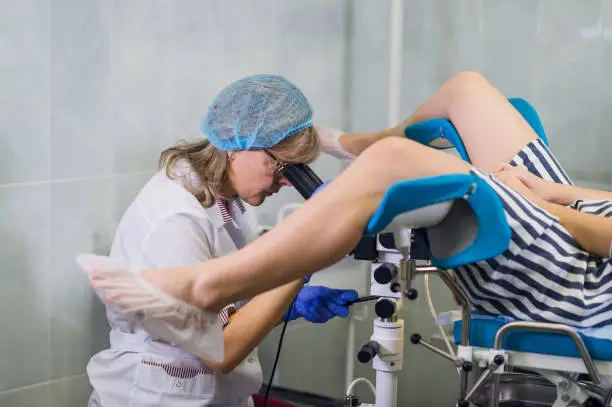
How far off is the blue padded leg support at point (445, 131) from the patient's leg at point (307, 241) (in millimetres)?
564

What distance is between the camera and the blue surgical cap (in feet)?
6.24

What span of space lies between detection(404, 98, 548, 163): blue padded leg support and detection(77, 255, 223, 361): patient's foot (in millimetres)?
800

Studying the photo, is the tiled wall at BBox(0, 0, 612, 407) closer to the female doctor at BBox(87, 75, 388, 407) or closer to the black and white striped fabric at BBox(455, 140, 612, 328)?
the female doctor at BBox(87, 75, 388, 407)

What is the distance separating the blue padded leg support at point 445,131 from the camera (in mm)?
2031

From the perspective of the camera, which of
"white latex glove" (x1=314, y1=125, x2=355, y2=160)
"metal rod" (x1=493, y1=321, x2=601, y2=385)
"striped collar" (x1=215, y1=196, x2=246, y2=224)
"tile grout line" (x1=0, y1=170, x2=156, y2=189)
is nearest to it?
"metal rod" (x1=493, y1=321, x2=601, y2=385)

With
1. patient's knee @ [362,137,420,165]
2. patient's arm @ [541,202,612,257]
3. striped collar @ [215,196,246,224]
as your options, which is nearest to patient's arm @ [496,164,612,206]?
patient's arm @ [541,202,612,257]

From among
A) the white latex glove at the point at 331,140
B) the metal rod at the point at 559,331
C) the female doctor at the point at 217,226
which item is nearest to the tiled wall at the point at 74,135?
the female doctor at the point at 217,226

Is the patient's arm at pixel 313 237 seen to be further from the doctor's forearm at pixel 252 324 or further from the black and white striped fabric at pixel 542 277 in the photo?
the doctor's forearm at pixel 252 324

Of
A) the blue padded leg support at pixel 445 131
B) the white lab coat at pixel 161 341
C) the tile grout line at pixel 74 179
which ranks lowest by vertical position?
the white lab coat at pixel 161 341

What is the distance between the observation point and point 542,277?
1.70 meters

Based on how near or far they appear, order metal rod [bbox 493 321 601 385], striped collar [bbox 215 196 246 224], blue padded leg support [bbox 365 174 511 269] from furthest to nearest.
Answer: striped collar [bbox 215 196 246 224] → metal rod [bbox 493 321 601 385] → blue padded leg support [bbox 365 174 511 269]

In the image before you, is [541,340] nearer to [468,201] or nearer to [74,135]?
[468,201]

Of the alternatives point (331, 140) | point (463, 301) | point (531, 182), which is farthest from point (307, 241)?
point (331, 140)

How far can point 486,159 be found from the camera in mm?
1975
